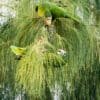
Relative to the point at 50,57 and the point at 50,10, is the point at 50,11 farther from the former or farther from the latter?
the point at 50,57

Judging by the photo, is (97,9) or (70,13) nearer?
(70,13)

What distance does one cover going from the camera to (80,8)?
95 centimetres

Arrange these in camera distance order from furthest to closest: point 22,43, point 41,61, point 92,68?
point 92,68, point 22,43, point 41,61

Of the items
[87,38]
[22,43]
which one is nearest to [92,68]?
[87,38]

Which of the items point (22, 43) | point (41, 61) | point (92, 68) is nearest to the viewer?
point (41, 61)

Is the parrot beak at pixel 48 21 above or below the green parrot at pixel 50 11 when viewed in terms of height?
below

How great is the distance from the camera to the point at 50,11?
79cm

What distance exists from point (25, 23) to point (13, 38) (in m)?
0.09

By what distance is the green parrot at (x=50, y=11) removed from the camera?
A: 80cm

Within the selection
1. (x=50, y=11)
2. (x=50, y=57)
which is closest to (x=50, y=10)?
(x=50, y=11)

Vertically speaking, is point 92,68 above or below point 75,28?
below

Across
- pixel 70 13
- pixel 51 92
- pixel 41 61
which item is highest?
pixel 70 13

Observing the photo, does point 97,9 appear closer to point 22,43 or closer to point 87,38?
point 87,38

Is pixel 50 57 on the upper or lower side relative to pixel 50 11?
lower
